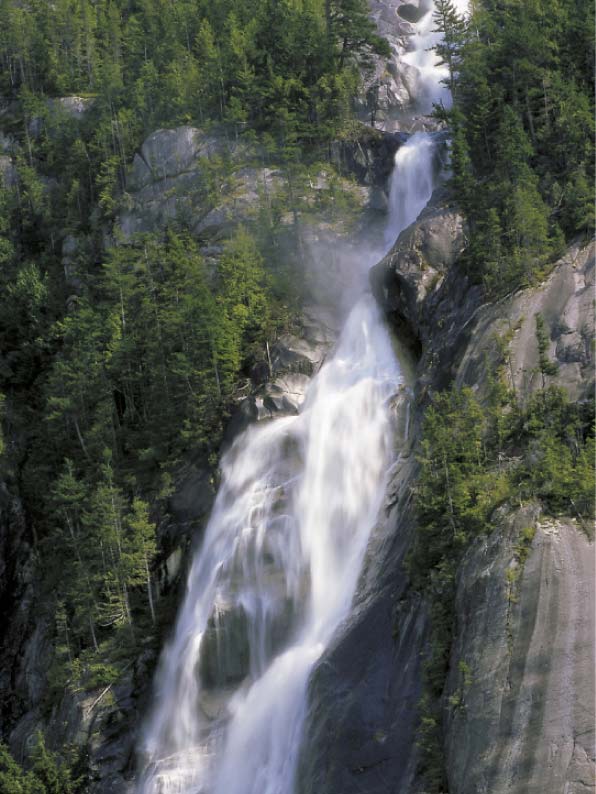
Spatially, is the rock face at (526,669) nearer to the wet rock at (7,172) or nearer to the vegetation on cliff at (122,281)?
the vegetation on cliff at (122,281)

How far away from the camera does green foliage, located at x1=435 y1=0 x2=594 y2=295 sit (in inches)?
1159

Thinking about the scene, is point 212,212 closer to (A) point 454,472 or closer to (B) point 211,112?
(B) point 211,112

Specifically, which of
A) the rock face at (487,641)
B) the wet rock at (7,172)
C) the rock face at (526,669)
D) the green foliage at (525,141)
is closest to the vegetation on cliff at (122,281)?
the wet rock at (7,172)

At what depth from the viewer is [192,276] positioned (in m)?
43.8

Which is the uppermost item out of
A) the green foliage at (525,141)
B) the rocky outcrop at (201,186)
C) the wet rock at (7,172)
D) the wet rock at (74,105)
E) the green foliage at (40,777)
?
the green foliage at (525,141)

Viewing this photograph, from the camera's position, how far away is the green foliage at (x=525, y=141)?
96.6 feet

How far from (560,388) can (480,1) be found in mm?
43812

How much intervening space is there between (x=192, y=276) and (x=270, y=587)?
1879 centimetres

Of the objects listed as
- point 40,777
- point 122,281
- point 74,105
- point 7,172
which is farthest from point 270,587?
point 74,105

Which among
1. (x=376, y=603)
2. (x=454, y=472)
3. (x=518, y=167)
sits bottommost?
(x=376, y=603)

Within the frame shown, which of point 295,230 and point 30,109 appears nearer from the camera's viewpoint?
point 295,230

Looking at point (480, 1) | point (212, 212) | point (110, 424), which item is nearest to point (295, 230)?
point (212, 212)

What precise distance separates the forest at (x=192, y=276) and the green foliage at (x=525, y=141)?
0.11m

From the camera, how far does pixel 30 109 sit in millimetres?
61812
